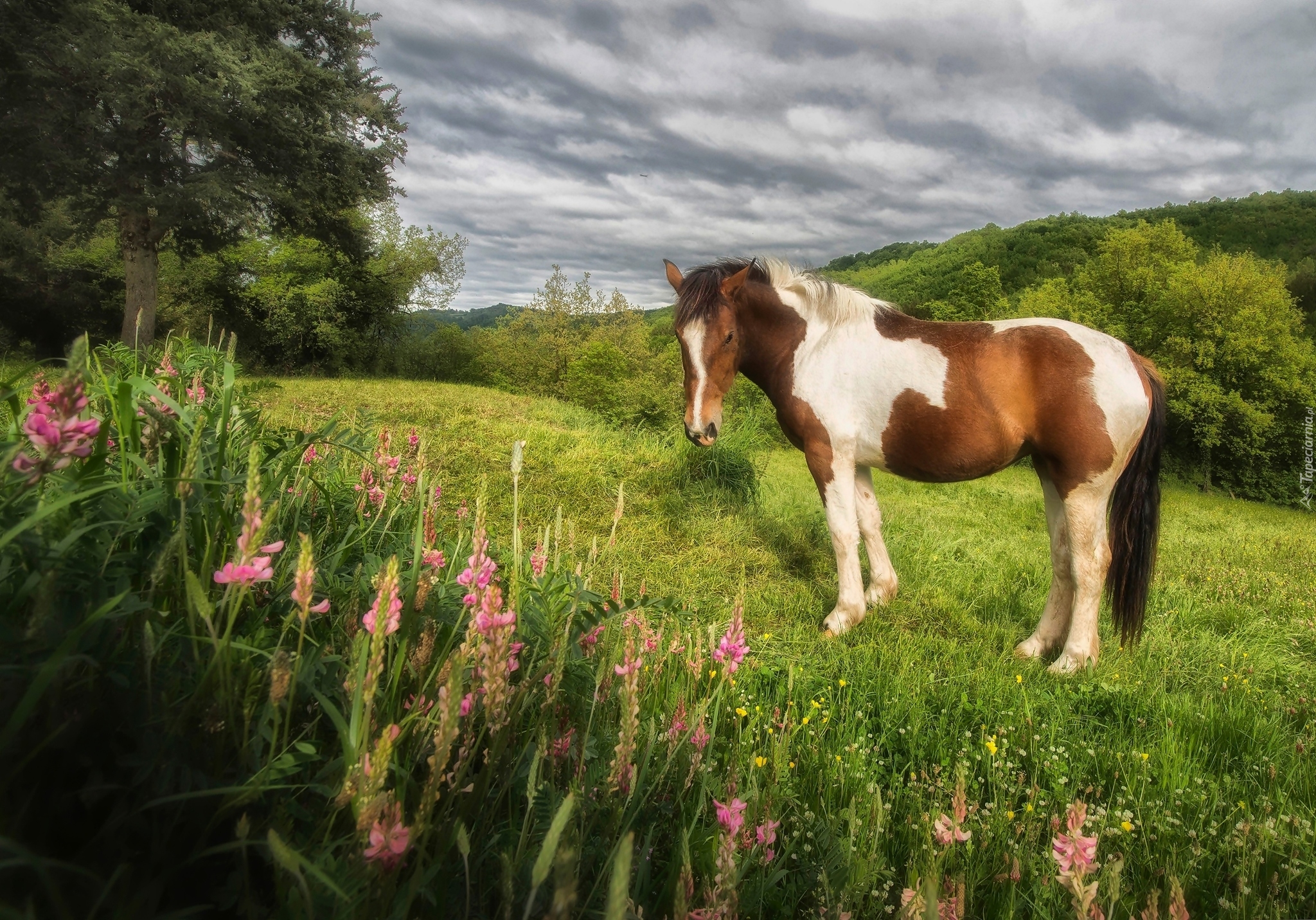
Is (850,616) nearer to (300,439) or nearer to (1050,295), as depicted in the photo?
(300,439)

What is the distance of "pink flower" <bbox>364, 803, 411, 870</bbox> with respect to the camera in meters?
0.71

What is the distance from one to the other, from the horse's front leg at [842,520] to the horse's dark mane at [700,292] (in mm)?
1256

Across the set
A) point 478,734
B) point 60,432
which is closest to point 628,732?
point 478,734

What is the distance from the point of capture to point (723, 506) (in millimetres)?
6488

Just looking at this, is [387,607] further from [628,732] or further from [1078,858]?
[1078,858]

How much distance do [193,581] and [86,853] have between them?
0.32 m

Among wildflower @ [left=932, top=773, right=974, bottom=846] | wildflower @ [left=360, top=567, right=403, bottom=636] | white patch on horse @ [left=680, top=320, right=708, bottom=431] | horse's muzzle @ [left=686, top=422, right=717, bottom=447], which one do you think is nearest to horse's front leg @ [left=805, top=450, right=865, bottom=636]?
horse's muzzle @ [left=686, top=422, right=717, bottom=447]

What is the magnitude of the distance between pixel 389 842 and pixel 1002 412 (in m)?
3.95

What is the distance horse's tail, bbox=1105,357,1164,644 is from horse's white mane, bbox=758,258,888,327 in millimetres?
1688

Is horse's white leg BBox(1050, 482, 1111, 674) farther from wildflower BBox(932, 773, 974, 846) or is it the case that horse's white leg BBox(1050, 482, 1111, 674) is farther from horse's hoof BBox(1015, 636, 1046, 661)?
wildflower BBox(932, 773, 974, 846)

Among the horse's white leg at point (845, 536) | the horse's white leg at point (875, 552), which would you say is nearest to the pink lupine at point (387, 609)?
the horse's white leg at point (845, 536)

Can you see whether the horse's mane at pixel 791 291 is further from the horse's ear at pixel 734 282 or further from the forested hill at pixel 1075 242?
the forested hill at pixel 1075 242

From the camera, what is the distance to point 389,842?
2.34 ft

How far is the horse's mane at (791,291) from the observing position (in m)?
4.07
